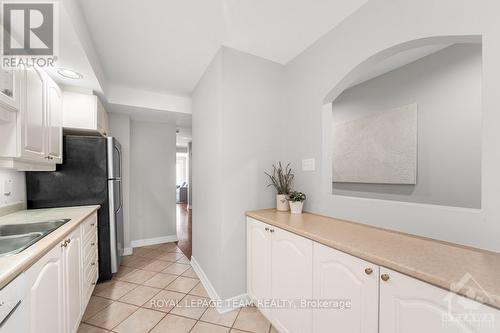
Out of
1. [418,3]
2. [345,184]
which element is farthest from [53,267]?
[345,184]

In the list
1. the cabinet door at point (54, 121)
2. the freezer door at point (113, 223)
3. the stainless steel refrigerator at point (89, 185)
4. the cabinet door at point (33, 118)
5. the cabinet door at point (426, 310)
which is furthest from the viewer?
the freezer door at point (113, 223)

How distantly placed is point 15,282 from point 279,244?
4.36 feet

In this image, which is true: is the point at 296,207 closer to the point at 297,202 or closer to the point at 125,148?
the point at 297,202

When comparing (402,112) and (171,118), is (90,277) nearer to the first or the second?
(171,118)

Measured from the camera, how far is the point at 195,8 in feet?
4.68

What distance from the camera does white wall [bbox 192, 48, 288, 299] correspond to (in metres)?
1.81

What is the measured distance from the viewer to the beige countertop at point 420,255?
65cm

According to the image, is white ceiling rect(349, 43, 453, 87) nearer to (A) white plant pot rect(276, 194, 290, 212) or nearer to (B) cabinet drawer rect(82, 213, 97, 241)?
(A) white plant pot rect(276, 194, 290, 212)

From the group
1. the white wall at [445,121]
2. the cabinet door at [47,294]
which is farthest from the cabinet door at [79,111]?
the white wall at [445,121]

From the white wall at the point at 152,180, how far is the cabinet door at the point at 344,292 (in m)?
3.09

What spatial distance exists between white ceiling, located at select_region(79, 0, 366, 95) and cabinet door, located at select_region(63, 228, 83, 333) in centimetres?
164

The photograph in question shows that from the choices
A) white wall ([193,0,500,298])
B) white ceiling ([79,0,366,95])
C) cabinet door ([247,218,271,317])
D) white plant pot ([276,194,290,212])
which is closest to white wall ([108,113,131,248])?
white ceiling ([79,0,366,95])

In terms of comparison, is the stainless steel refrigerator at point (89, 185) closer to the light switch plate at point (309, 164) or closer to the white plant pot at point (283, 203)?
the white plant pot at point (283, 203)

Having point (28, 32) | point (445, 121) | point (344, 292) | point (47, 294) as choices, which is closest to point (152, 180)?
point (28, 32)
